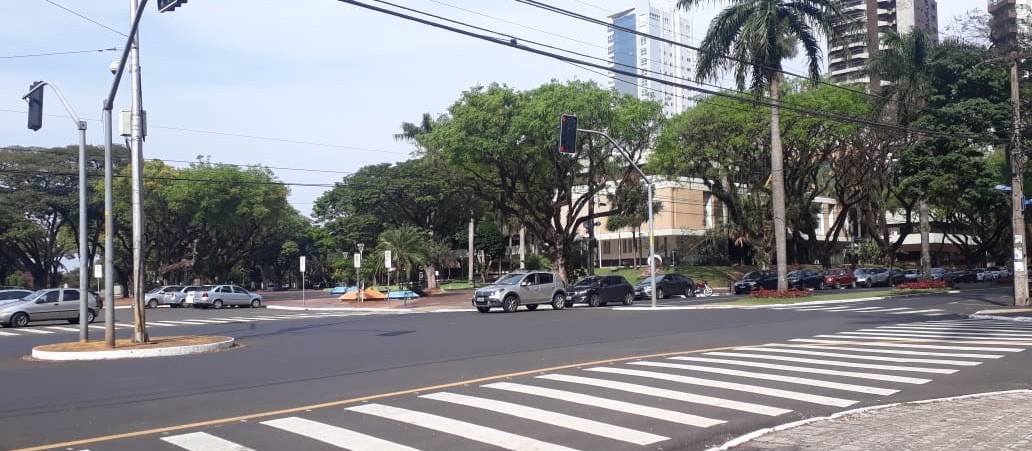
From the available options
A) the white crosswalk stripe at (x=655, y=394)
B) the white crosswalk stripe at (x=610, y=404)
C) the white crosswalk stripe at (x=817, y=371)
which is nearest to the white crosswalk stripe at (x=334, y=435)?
the white crosswalk stripe at (x=655, y=394)

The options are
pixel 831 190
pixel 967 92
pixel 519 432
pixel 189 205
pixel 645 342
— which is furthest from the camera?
pixel 831 190

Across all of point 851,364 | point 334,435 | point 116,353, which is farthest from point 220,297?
point 334,435

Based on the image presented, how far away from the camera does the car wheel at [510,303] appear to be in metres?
33.5

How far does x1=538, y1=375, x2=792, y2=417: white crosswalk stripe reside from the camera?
997cm

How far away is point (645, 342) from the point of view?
18922mm

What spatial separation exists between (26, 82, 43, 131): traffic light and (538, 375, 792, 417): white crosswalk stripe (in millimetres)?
12752

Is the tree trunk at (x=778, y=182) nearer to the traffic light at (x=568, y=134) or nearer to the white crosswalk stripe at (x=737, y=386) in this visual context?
the traffic light at (x=568, y=134)

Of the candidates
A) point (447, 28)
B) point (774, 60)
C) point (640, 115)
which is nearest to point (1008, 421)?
point (447, 28)

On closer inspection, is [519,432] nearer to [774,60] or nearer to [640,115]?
[774,60]

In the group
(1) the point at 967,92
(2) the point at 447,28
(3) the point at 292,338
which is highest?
(1) the point at 967,92

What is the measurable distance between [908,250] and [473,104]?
2921 inches

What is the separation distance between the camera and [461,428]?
8.98 m

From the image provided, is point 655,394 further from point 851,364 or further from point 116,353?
point 116,353

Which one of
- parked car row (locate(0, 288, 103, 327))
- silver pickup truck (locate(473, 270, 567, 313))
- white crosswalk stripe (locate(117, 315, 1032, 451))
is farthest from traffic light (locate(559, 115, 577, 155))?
parked car row (locate(0, 288, 103, 327))
